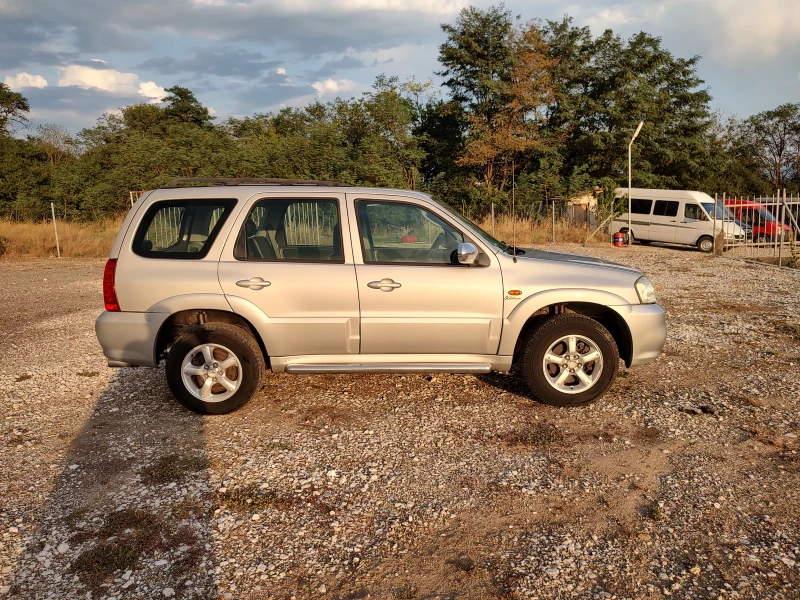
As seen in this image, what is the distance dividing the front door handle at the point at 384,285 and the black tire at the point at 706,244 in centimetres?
1940

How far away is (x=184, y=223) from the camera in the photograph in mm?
5121

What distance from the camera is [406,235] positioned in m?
5.19

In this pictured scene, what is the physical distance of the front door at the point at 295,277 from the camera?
4.96 meters

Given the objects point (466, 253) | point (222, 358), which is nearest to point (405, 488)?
point (466, 253)

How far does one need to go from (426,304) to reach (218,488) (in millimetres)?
2092

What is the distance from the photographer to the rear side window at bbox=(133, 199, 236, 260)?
16.6 ft

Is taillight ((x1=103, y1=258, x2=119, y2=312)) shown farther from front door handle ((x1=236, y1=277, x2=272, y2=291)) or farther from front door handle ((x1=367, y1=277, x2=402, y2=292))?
front door handle ((x1=367, y1=277, x2=402, y2=292))

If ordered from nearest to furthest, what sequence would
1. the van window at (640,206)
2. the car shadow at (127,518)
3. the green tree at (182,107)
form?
the car shadow at (127,518) → the van window at (640,206) → the green tree at (182,107)

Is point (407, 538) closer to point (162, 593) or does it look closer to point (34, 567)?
point (162, 593)

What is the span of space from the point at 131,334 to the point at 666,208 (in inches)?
869

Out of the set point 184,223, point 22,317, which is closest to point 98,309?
point 22,317

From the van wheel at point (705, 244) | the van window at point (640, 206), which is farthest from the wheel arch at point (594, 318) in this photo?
the van window at point (640, 206)

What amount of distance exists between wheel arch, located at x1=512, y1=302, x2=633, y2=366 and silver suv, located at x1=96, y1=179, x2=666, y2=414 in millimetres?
28

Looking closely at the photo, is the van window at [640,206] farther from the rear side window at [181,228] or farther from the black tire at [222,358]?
the black tire at [222,358]
